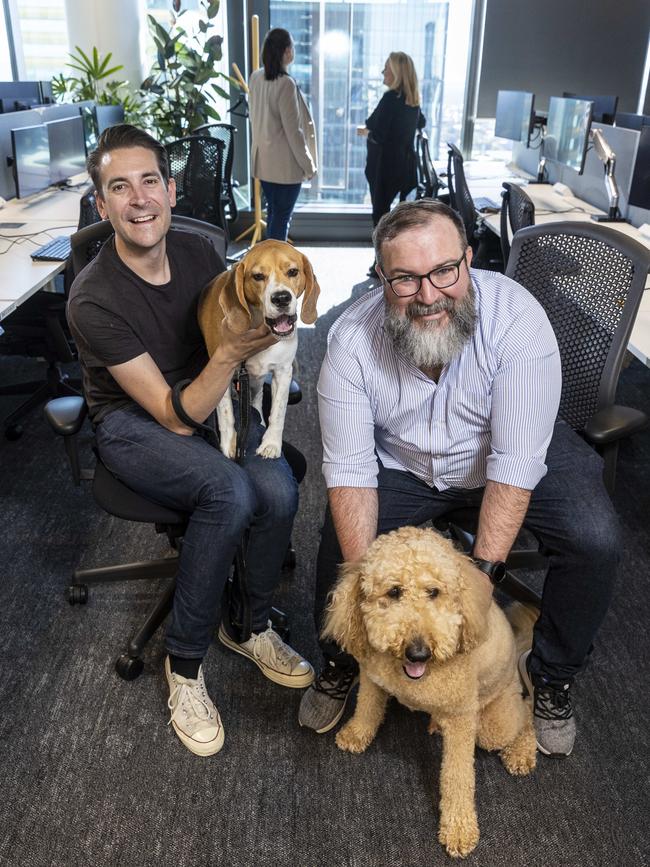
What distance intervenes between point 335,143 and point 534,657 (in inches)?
231

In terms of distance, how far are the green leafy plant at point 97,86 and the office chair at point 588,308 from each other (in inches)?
184

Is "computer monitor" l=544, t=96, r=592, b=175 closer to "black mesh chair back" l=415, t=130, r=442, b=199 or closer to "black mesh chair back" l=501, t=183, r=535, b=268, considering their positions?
"black mesh chair back" l=415, t=130, r=442, b=199

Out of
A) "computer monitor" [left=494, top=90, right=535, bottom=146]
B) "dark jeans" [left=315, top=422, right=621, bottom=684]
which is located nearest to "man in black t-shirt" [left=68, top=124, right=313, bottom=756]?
"dark jeans" [left=315, top=422, right=621, bottom=684]

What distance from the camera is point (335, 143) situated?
6.71m

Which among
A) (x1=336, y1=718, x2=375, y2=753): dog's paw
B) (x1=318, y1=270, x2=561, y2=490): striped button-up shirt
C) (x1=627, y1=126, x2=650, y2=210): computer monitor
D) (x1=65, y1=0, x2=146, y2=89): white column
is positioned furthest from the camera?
(x1=65, y1=0, x2=146, y2=89): white column

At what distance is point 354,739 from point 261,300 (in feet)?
3.39

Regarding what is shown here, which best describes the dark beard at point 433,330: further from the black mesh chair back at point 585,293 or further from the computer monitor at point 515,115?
the computer monitor at point 515,115

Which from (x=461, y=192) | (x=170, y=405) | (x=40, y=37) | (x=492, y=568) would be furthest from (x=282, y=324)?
(x=40, y=37)

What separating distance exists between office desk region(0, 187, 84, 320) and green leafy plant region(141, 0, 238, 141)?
164cm

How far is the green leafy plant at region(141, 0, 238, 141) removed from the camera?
5.64 metres

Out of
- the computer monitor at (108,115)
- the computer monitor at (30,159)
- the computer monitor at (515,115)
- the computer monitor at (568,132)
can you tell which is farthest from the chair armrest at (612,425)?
the computer monitor at (108,115)

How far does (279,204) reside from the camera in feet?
18.1

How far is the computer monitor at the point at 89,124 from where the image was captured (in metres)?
4.93

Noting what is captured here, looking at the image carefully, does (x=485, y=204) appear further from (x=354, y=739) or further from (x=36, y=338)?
(x=354, y=739)
